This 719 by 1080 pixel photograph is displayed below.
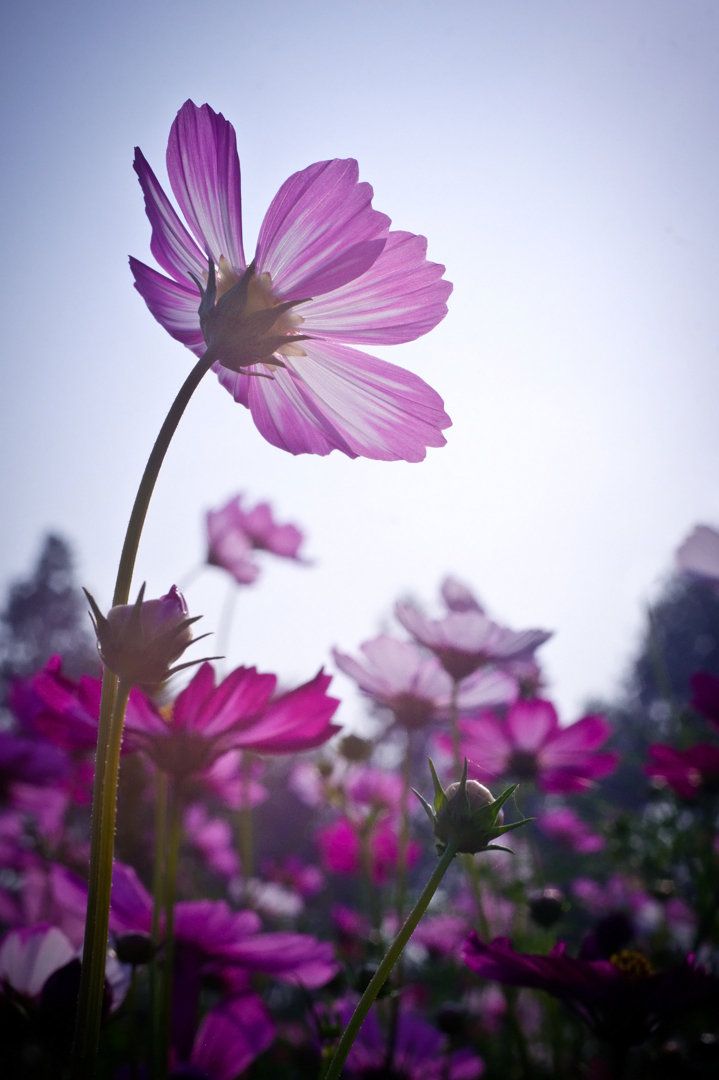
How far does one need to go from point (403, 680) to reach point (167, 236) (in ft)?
1.69

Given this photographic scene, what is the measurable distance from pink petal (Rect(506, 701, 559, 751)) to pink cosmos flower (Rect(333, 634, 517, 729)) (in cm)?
16

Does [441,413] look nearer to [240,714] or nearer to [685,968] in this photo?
[240,714]

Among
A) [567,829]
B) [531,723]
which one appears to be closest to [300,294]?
[531,723]

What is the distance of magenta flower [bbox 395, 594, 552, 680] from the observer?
2.48 feet

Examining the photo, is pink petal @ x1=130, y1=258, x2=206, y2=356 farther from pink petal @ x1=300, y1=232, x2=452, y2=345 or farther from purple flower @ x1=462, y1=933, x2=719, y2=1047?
purple flower @ x1=462, y1=933, x2=719, y2=1047

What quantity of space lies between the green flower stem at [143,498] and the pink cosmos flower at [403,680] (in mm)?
453

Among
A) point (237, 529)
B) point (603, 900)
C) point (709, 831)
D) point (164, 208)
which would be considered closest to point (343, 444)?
point (164, 208)

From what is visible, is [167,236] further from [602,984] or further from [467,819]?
[602,984]

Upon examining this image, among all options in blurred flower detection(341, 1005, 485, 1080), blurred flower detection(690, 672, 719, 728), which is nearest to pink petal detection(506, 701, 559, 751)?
blurred flower detection(690, 672, 719, 728)

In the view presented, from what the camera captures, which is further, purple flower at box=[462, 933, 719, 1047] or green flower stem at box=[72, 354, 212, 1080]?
purple flower at box=[462, 933, 719, 1047]

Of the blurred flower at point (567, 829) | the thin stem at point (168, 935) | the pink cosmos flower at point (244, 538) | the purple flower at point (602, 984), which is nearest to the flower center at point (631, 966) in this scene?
the purple flower at point (602, 984)

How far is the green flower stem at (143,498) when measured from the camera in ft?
1.08

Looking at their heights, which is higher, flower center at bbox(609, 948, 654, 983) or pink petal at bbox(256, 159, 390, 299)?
pink petal at bbox(256, 159, 390, 299)

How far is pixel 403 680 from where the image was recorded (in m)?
0.80
